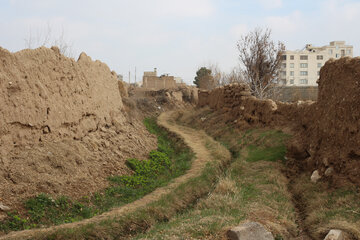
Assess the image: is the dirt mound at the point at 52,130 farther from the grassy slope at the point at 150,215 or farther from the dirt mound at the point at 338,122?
the dirt mound at the point at 338,122

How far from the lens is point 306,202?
6816 millimetres

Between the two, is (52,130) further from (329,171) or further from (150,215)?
(329,171)

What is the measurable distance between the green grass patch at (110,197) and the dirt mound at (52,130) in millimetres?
245

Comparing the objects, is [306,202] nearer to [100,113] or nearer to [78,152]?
[78,152]

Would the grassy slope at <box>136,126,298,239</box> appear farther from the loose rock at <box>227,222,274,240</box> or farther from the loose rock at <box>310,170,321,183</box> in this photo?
the loose rock at <box>310,170,321,183</box>

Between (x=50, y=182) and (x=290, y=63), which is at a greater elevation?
(x=290, y=63)

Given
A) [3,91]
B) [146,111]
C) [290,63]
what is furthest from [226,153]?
[290,63]

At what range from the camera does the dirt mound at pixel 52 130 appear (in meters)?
6.75

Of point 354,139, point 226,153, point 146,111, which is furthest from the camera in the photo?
point 146,111

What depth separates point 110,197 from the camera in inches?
302

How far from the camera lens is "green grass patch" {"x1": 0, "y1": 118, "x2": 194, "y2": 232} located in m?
5.97

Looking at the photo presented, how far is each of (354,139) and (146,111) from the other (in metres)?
19.4

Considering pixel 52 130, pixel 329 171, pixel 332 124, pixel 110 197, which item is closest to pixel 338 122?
pixel 332 124

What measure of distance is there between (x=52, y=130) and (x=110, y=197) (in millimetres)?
2077
